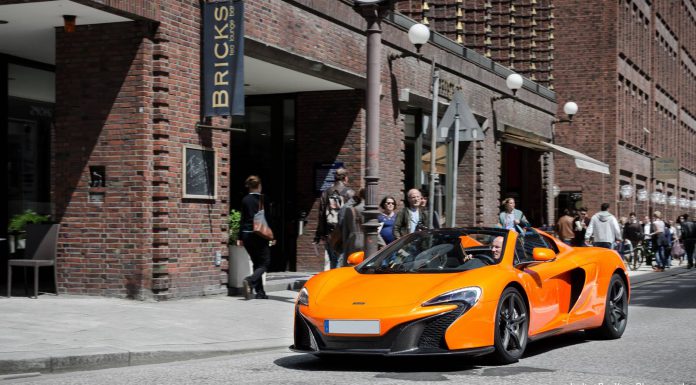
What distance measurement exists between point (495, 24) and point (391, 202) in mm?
15635

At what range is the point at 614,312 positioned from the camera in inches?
418

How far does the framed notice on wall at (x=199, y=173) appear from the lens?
14.2 metres

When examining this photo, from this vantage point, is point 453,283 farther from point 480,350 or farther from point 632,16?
point 632,16

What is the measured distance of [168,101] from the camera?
13.7 metres

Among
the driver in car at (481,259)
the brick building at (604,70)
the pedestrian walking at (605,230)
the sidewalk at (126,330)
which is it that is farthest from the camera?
the brick building at (604,70)

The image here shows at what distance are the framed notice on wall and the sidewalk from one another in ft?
4.76

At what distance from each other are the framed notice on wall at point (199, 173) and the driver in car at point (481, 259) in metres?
5.96

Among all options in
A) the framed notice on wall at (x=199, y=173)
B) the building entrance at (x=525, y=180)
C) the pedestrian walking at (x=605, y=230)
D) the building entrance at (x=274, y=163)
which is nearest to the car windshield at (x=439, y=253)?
the framed notice on wall at (x=199, y=173)

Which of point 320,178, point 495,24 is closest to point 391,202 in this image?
point 320,178

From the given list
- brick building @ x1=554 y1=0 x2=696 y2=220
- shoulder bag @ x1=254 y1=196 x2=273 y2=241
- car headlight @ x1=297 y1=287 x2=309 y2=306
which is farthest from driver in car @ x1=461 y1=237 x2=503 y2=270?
brick building @ x1=554 y1=0 x2=696 y2=220

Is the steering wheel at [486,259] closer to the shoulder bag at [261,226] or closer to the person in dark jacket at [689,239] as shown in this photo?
the shoulder bag at [261,226]

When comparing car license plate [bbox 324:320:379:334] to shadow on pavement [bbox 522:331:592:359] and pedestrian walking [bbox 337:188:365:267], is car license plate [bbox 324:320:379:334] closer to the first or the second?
shadow on pavement [bbox 522:331:592:359]

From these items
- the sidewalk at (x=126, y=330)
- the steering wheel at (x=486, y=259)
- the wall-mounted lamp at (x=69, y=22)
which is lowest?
the sidewalk at (x=126, y=330)

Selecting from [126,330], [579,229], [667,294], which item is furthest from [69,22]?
[579,229]
